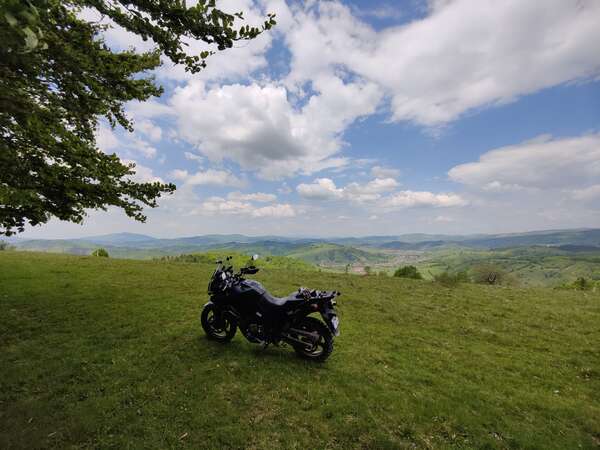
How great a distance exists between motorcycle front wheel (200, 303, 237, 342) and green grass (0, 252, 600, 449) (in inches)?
13.9

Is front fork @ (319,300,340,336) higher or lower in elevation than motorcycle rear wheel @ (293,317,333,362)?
higher

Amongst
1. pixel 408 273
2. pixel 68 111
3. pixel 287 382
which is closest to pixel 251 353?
pixel 287 382

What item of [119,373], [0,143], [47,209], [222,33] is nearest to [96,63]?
[0,143]

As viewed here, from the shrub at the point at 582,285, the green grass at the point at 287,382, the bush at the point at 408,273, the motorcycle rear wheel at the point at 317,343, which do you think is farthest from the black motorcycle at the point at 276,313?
the shrub at the point at 582,285

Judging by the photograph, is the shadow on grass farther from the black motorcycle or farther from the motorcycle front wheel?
the black motorcycle

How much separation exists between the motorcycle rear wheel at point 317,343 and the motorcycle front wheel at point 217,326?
7.97 feet

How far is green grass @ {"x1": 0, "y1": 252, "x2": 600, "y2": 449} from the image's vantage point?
579 centimetres

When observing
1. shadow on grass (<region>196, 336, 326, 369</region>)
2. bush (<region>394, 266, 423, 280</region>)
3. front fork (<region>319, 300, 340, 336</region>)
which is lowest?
bush (<region>394, 266, 423, 280</region>)

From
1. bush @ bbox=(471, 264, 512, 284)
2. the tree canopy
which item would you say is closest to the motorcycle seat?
the tree canopy

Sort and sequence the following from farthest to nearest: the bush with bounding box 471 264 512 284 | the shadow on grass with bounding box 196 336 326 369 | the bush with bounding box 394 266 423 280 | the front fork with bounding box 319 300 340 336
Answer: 1. the bush with bounding box 471 264 512 284
2. the bush with bounding box 394 266 423 280
3. the shadow on grass with bounding box 196 336 326 369
4. the front fork with bounding box 319 300 340 336

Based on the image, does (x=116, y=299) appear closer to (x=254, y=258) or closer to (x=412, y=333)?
(x=254, y=258)

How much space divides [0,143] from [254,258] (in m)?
7.92

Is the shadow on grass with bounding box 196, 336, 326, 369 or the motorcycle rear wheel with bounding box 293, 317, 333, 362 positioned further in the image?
the shadow on grass with bounding box 196, 336, 326, 369

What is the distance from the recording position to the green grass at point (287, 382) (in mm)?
5789
